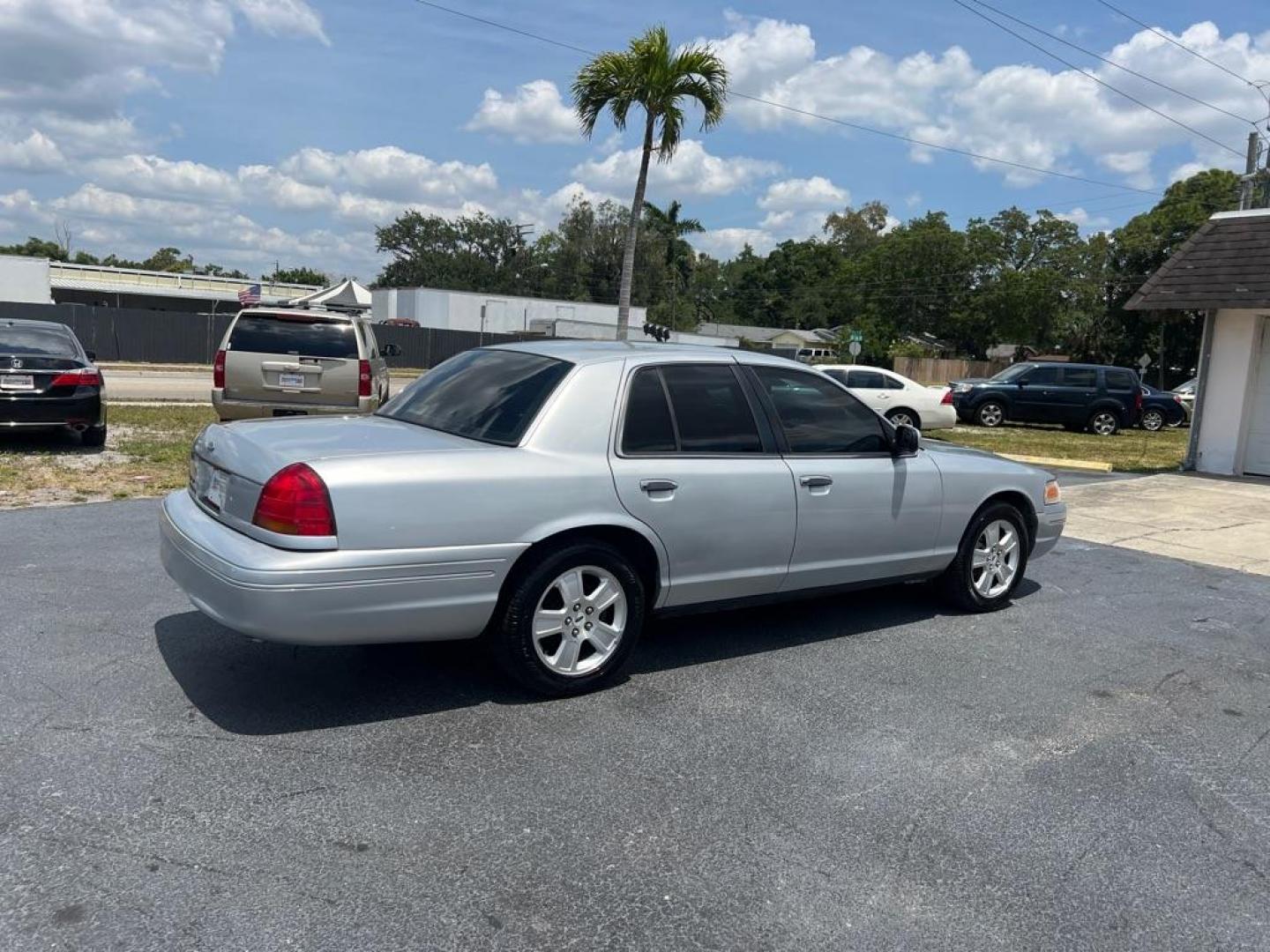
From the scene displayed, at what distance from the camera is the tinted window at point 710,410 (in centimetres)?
491

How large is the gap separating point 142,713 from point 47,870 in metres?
1.20

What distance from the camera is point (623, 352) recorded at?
507cm

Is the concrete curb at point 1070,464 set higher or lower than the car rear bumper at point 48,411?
higher

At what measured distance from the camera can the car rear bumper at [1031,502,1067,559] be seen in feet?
21.4

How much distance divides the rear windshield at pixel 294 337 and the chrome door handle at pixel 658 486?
742cm

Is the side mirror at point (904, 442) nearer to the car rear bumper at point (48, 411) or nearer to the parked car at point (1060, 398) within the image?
the car rear bumper at point (48, 411)

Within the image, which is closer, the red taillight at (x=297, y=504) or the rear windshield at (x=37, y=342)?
the red taillight at (x=297, y=504)

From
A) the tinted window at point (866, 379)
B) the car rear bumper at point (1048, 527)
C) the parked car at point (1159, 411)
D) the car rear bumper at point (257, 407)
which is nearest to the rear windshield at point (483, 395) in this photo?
the car rear bumper at point (1048, 527)

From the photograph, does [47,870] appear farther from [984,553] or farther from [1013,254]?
[1013,254]

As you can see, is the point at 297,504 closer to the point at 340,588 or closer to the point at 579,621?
the point at 340,588

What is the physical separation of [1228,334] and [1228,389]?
0.79 meters

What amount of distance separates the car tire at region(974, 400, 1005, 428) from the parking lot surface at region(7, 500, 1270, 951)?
19014mm

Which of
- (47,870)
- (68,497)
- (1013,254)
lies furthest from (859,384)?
(1013,254)

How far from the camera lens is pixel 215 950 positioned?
2.60 metres
